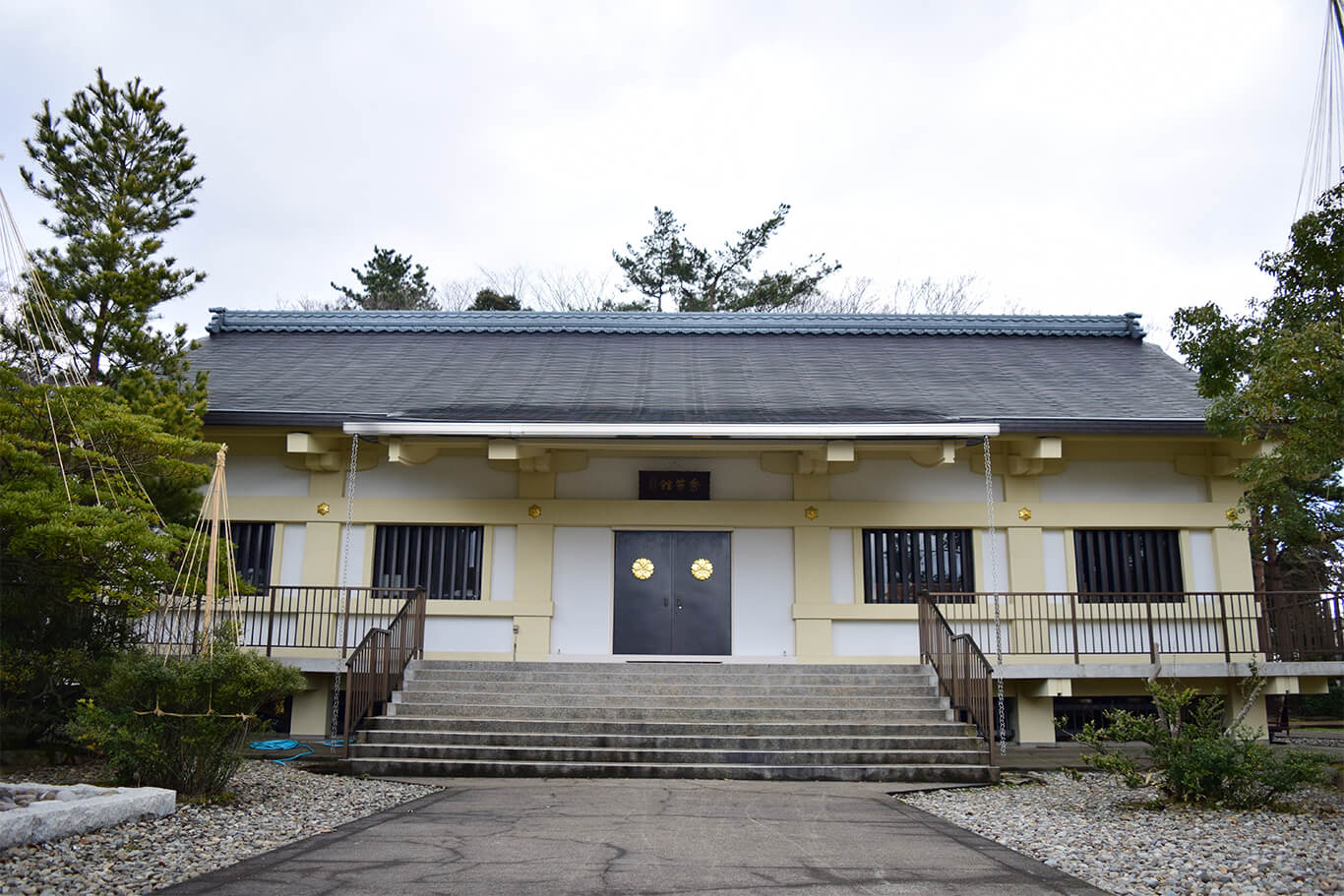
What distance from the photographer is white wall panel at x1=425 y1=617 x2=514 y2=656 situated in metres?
12.7

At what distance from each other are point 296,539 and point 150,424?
15.7ft

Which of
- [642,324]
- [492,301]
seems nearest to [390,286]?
[492,301]

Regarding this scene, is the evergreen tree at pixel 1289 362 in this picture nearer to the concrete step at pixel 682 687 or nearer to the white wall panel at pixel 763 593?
the concrete step at pixel 682 687

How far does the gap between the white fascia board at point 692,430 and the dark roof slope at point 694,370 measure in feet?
0.58

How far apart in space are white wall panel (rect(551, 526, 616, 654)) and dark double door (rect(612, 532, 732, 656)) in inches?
5.7

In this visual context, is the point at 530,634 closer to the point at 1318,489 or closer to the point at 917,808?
the point at 917,808

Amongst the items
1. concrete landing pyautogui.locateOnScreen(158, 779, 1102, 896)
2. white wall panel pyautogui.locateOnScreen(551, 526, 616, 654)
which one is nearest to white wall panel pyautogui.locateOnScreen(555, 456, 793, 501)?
white wall panel pyautogui.locateOnScreen(551, 526, 616, 654)

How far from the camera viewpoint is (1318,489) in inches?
807

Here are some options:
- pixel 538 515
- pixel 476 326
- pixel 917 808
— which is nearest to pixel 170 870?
pixel 917 808

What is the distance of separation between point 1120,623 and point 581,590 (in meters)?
6.83

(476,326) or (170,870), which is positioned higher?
(476,326)

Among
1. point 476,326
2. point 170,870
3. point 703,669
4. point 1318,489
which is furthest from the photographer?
point 1318,489

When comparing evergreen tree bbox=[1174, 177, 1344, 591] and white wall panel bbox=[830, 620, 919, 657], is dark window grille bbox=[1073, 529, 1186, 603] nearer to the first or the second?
white wall panel bbox=[830, 620, 919, 657]

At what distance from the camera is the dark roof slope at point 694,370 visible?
12367 mm
